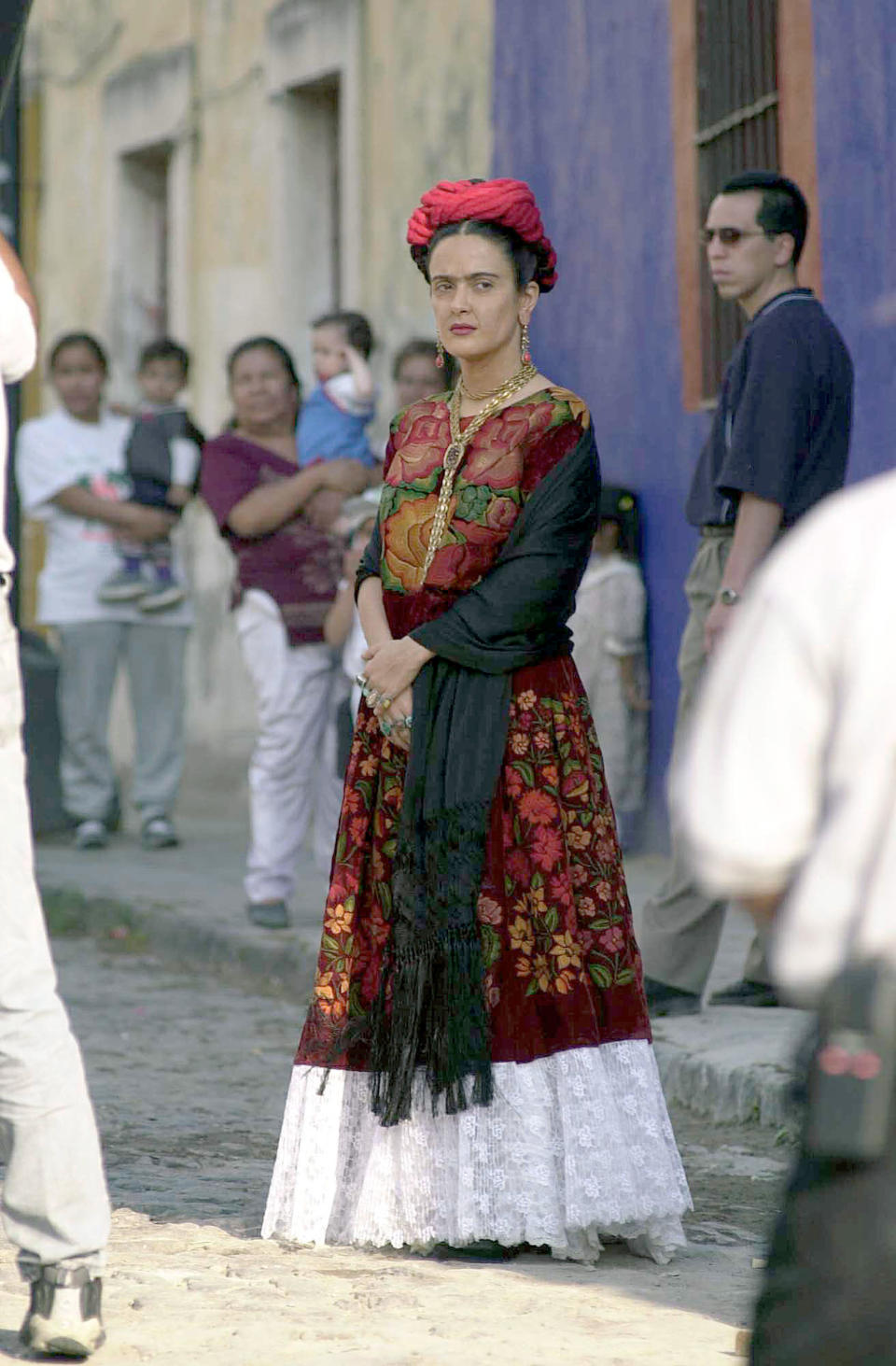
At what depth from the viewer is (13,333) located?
11.0 feet

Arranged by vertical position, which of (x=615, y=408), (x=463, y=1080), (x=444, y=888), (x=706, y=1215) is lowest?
(x=706, y=1215)

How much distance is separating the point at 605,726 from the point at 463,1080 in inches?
214

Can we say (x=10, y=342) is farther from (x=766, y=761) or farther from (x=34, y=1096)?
(x=766, y=761)

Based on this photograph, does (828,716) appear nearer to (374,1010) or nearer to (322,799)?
(374,1010)

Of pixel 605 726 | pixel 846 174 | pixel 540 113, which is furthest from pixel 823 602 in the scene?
pixel 540 113

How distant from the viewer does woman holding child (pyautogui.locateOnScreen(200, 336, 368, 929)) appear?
7809 millimetres

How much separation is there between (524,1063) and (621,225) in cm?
618

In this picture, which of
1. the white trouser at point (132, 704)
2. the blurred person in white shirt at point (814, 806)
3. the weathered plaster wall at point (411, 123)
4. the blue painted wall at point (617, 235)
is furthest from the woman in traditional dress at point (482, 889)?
the weathered plaster wall at point (411, 123)

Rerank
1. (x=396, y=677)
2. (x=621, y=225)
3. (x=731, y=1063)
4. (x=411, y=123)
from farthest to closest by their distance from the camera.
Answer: (x=411, y=123) < (x=621, y=225) < (x=731, y=1063) < (x=396, y=677)

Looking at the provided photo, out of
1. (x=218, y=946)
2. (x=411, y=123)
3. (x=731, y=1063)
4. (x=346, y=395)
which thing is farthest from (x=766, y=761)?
(x=411, y=123)

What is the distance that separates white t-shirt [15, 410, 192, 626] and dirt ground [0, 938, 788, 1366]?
4.84 metres

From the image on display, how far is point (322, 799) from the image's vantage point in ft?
27.9

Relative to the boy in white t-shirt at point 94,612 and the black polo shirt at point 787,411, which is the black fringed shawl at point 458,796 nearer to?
the black polo shirt at point 787,411

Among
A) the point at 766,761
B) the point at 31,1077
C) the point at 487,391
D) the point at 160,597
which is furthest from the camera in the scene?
the point at 160,597
